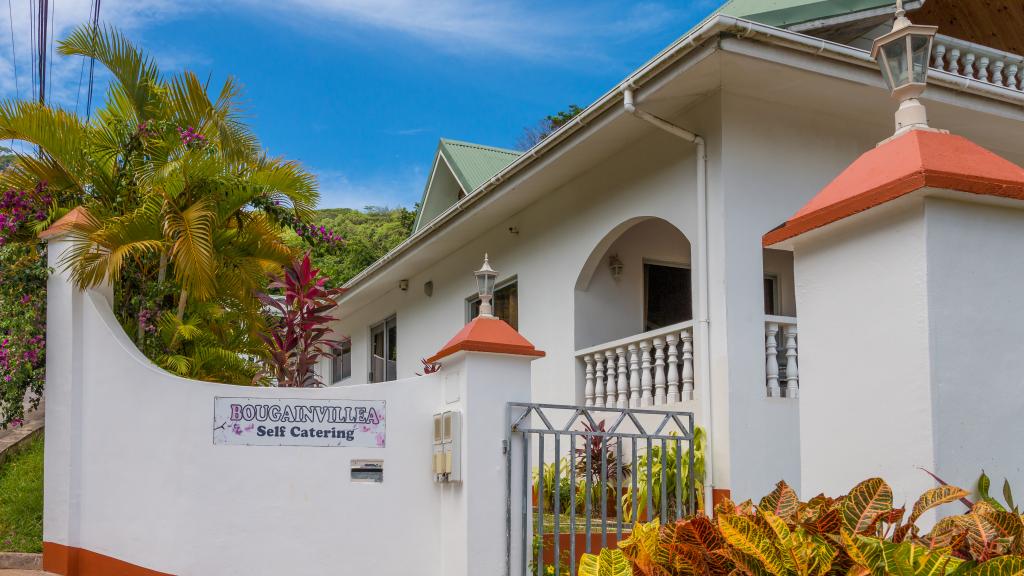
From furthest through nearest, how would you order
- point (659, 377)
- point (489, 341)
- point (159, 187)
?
point (659, 377) < point (159, 187) < point (489, 341)

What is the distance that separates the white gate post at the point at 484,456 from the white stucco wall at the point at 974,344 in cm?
303

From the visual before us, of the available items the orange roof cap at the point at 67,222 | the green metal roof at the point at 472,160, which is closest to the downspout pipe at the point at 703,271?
the orange roof cap at the point at 67,222

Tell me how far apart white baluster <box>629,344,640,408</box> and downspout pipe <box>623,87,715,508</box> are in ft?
3.65

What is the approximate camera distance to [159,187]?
714cm

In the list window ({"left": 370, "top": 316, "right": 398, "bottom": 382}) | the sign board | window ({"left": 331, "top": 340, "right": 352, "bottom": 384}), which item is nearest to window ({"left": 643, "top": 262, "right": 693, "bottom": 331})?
the sign board

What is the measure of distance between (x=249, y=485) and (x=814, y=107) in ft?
18.4

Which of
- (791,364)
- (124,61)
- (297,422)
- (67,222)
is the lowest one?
(297,422)

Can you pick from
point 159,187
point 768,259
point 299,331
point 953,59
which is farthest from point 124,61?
point 953,59

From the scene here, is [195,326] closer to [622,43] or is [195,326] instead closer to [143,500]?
[143,500]

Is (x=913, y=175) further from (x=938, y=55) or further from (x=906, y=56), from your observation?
(x=938, y=55)

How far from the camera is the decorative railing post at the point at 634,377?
901 cm

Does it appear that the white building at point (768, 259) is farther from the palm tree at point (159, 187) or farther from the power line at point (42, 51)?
the power line at point (42, 51)

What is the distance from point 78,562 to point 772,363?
5207 mm

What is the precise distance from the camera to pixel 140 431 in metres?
6.20
